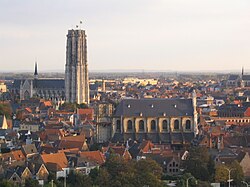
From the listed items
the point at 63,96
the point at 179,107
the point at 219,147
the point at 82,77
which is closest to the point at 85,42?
the point at 82,77

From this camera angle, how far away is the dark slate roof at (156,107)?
68312mm

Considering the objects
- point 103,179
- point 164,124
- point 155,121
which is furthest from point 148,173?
point 164,124

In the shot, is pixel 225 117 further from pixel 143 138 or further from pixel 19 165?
pixel 19 165

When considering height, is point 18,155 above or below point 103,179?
below

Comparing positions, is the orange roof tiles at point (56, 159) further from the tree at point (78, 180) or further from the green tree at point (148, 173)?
the green tree at point (148, 173)

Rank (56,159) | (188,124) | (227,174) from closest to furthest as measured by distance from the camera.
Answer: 1. (227,174)
2. (56,159)
3. (188,124)

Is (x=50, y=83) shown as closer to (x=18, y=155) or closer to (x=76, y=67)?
(x=76, y=67)

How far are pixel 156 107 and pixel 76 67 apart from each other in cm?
4982

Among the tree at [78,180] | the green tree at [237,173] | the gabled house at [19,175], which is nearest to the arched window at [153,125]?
the green tree at [237,173]

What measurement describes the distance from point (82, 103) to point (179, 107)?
4856cm

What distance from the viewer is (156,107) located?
2719 inches

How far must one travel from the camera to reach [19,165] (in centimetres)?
4872

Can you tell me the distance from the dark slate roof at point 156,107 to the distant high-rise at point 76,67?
155 feet

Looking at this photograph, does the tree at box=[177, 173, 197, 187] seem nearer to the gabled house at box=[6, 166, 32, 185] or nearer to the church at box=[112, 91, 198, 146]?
the gabled house at box=[6, 166, 32, 185]
